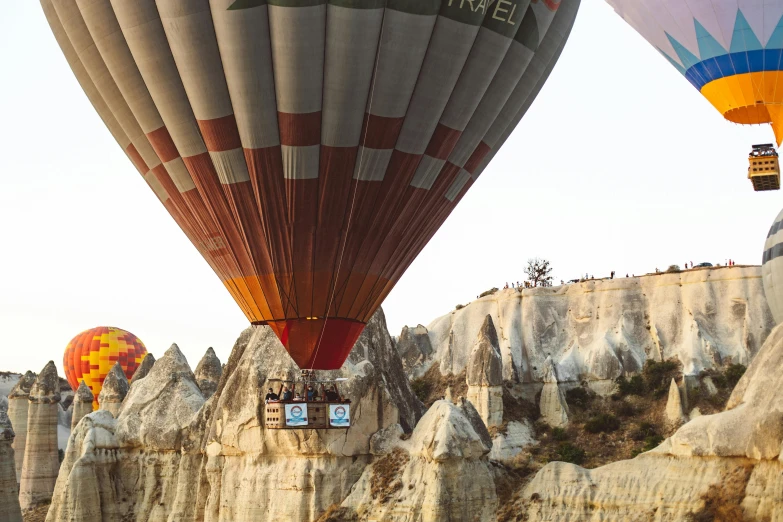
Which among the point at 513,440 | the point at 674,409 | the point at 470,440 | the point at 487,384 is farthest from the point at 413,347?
the point at 470,440

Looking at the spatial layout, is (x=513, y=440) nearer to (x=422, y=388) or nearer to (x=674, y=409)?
(x=674, y=409)

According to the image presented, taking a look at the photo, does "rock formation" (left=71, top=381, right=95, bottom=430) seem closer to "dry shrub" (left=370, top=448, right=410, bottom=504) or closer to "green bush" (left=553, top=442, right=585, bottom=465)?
"green bush" (left=553, top=442, right=585, bottom=465)

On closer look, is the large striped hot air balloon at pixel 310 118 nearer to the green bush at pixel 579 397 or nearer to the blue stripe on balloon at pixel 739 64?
the blue stripe on balloon at pixel 739 64

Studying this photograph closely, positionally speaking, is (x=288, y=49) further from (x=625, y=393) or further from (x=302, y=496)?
(x=625, y=393)


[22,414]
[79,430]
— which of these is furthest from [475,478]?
[22,414]

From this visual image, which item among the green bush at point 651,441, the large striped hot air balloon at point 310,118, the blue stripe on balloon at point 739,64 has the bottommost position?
the green bush at point 651,441

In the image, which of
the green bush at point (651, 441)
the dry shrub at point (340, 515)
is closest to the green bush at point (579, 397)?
the green bush at point (651, 441)
